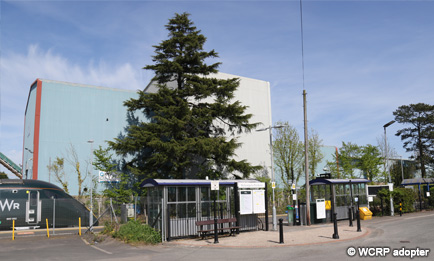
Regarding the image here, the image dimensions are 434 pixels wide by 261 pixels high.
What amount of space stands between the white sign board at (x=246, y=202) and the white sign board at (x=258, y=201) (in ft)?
0.79

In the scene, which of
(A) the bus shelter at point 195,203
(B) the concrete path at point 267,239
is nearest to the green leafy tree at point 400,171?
(B) the concrete path at point 267,239

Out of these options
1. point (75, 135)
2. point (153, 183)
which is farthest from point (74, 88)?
point (153, 183)

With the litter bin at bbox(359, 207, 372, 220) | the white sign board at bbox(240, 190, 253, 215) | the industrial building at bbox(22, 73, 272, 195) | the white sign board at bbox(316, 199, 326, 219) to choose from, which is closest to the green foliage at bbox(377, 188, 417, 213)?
the litter bin at bbox(359, 207, 372, 220)

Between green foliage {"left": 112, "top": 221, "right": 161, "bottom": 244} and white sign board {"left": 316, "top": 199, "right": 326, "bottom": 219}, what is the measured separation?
1162 centimetres

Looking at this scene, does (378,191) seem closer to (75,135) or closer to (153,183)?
(153,183)

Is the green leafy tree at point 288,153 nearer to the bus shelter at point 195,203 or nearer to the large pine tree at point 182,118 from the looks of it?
the large pine tree at point 182,118

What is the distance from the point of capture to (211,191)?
18.6 metres

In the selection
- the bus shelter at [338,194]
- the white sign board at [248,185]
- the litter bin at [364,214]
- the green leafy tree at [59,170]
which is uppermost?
the green leafy tree at [59,170]

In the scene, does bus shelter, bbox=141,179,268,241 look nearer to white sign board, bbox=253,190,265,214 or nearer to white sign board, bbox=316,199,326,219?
white sign board, bbox=253,190,265,214

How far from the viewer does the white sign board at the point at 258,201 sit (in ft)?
64.6

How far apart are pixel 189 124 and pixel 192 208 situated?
17.8 m

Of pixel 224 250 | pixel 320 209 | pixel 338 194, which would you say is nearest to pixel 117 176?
pixel 320 209

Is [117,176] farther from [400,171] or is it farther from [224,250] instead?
[400,171]

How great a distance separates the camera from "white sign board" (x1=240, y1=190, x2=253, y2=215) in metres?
19.2
